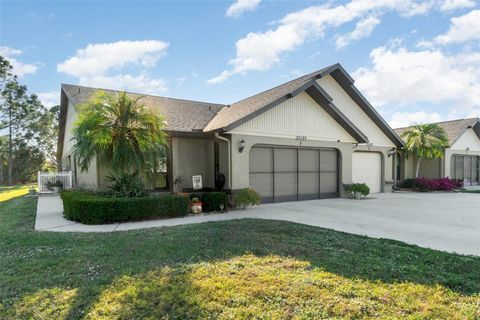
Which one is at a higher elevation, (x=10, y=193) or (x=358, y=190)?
(x=358, y=190)

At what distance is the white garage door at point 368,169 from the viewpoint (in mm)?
17000

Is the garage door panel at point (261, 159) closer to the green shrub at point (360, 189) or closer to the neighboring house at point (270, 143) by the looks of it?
the neighboring house at point (270, 143)

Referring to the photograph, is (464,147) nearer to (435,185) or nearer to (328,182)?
(435,185)

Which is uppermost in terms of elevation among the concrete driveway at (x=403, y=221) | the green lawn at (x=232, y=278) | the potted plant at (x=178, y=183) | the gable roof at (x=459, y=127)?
the gable roof at (x=459, y=127)

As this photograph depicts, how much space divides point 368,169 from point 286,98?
8.57 metres

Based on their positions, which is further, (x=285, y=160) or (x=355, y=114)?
(x=355, y=114)

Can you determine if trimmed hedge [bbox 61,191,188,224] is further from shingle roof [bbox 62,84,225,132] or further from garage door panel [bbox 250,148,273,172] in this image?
garage door panel [bbox 250,148,273,172]

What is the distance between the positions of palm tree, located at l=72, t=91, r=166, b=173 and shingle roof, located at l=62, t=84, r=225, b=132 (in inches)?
72.2

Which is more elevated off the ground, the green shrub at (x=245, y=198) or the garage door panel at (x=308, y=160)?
the garage door panel at (x=308, y=160)

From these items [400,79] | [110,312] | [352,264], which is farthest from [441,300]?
[400,79]

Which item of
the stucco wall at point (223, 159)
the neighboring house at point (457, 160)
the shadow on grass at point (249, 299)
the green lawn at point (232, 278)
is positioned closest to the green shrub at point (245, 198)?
the stucco wall at point (223, 159)

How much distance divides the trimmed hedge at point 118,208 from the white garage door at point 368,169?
11663 millimetres

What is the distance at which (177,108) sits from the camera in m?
15.4

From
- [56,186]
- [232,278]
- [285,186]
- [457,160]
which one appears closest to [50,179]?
[56,186]
